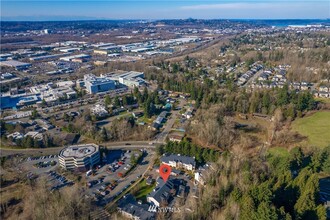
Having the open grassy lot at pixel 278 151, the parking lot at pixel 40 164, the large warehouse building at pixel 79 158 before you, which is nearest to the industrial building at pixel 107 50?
the parking lot at pixel 40 164

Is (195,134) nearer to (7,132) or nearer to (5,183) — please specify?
(5,183)

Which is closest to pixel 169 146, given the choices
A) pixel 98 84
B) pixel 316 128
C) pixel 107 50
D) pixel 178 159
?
pixel 178 159

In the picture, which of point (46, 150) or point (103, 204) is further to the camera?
point (46, 150)

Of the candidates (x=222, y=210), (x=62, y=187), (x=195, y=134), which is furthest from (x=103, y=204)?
(x=195, y=134)

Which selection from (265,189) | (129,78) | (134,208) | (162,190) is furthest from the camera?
(129,78)

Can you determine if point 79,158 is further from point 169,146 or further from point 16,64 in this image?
point 16,64

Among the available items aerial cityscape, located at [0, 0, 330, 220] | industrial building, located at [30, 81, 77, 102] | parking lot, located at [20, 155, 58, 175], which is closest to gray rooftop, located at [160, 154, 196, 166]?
aerial cityscape, located at [0, 0, 330, 220]
